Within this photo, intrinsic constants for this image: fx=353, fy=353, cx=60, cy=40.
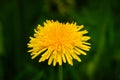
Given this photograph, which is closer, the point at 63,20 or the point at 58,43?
the point at 58,43

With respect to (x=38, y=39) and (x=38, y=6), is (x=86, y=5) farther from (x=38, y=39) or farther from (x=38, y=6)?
(x=38, y=39)

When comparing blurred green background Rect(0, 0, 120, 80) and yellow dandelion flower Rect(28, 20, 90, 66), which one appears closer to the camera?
yellow dandelion flower Rect(28, 20, 90, 66)

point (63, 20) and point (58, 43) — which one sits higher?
point (63, 20)

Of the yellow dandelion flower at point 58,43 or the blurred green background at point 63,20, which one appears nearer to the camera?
the yellow dandelion flower at point 58,43

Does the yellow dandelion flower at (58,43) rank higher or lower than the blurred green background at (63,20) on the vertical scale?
lower
